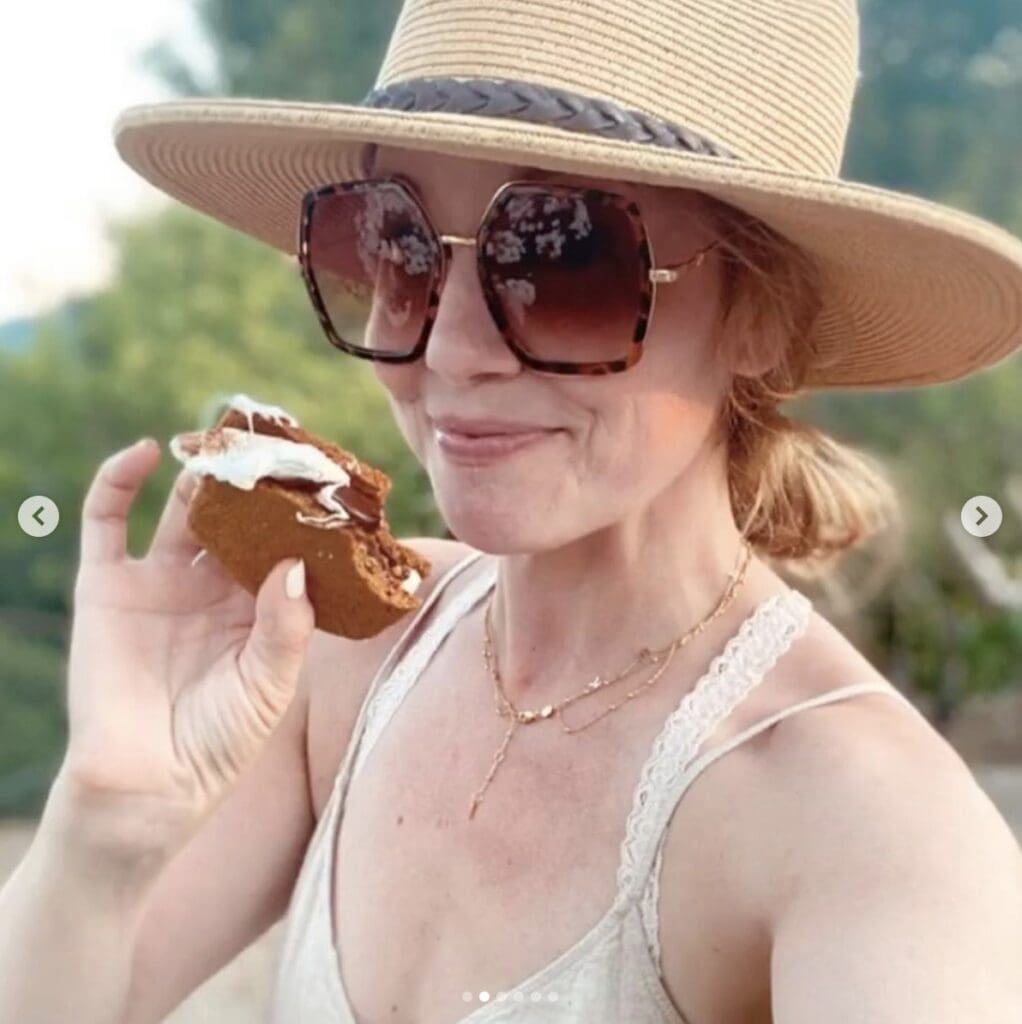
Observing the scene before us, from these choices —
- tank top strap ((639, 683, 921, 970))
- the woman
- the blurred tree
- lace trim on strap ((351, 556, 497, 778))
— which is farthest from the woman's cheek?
the blurred tree

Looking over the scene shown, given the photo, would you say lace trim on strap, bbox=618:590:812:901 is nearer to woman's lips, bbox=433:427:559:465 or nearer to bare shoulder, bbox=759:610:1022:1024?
bare shoulder, bbox=759:610:1022:1024

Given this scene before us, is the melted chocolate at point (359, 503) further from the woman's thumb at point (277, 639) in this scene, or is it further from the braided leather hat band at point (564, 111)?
the braided leather hat band at point (564, 111)

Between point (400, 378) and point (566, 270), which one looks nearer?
point (566, 270)

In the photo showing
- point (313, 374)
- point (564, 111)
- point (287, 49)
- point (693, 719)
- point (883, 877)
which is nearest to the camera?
point (883, 877)

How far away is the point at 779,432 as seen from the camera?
160cm

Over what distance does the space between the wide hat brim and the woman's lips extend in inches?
10.4

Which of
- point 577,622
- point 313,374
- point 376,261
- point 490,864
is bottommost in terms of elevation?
point 313,374

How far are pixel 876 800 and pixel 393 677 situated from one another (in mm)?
686

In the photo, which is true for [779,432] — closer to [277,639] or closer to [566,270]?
[566,270]

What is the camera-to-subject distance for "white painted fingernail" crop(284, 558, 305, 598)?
1.45m

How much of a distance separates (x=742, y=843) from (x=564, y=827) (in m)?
0.23

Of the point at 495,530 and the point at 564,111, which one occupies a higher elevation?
the point at 564,111

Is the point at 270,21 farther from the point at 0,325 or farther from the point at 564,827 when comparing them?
the point at 564,827

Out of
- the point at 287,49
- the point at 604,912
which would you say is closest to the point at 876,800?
the point at 604,912
